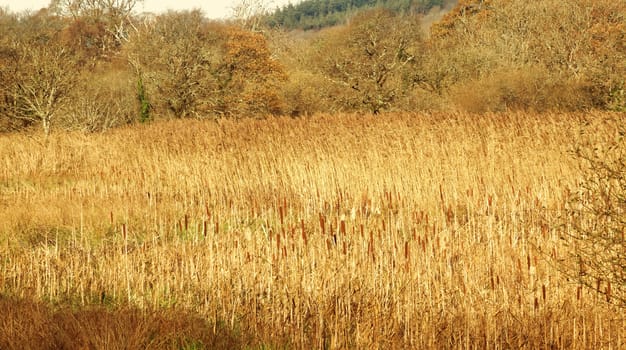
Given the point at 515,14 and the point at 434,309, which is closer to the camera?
the point at 434,309

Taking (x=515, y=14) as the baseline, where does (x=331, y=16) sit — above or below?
above

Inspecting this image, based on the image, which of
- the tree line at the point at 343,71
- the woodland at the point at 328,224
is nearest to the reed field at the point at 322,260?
the woodland at the point at 328,224

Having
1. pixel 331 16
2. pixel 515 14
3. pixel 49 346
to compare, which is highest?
pixel 331 16

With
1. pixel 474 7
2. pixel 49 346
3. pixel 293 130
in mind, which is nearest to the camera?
pixel 49 346

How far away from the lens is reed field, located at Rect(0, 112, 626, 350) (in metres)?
3.94

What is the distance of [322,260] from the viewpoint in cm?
487

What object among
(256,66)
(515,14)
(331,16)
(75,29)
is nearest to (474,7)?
(515,14)

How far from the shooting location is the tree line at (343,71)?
66.4 feet

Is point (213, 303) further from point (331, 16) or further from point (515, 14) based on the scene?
point (331, 16)

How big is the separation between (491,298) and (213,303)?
2000 mm

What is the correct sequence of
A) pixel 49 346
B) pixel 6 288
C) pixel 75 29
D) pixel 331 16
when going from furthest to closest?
1. pixel 331 16
2. pixel 75 29
3. pixel 6 288
4. pixel 49 346

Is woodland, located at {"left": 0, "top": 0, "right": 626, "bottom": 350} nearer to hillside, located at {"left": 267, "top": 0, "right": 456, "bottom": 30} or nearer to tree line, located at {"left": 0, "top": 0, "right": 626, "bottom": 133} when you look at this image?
tree line, located at {"left": 0, "top": 0, "right": 626, "bottom": 133}

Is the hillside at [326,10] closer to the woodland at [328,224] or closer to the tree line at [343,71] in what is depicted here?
the tree line at [343,71]

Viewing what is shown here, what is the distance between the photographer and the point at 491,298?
445 centimetres
